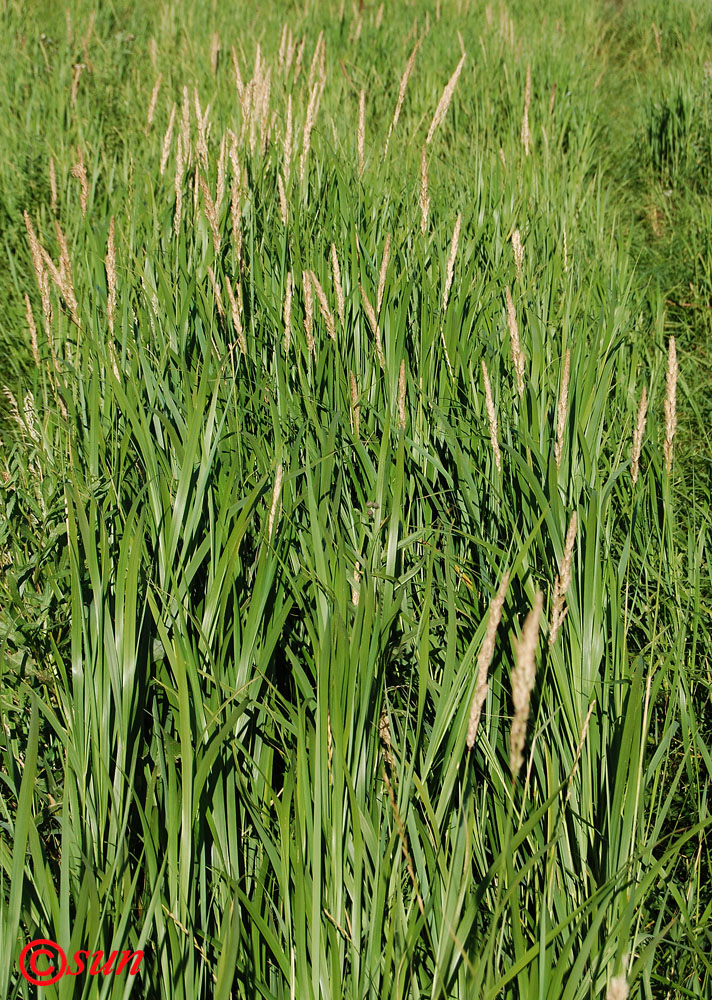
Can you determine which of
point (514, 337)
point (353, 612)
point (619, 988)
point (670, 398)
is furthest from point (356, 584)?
point (619, 988)

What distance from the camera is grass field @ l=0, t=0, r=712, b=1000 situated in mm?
1066

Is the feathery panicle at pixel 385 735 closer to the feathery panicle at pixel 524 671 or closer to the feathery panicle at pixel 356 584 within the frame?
the feathery panicle at pixel 356 584

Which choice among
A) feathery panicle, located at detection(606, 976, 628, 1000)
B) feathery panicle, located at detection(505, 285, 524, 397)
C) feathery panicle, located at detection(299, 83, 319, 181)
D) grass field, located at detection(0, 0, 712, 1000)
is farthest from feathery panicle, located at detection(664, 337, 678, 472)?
feathery panicle, located at detection(299, 83, 319, 181)

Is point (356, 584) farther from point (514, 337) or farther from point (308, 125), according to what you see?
point (308, 125)

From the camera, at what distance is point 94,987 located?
0.97 meters

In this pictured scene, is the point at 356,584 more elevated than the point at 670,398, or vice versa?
the point at 670,398

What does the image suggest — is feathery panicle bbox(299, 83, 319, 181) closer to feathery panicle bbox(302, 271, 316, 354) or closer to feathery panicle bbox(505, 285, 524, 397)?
feathery panicle bbox(302, 271, 316, 354)

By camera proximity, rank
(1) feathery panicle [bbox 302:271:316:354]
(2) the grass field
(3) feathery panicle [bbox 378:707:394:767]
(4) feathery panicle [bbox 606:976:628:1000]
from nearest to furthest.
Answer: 1. (4) feathery panicle [bbox 606:976:628:1000]
2. (2) the grass field
3. (3) feathery panicle [bbox 378:707:394:767]
4. (1) feathery panicle [bbox 302:271:316:354]

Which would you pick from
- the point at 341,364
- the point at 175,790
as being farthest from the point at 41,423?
the point at 175,790

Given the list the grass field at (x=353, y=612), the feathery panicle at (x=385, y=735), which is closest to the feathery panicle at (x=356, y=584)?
the grass field at (x=353, y=612)

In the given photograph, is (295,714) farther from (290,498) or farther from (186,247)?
(186,247)

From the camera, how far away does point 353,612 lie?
1392 mm

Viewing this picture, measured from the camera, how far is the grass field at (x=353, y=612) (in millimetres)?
1066

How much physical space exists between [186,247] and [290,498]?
4.32ft
